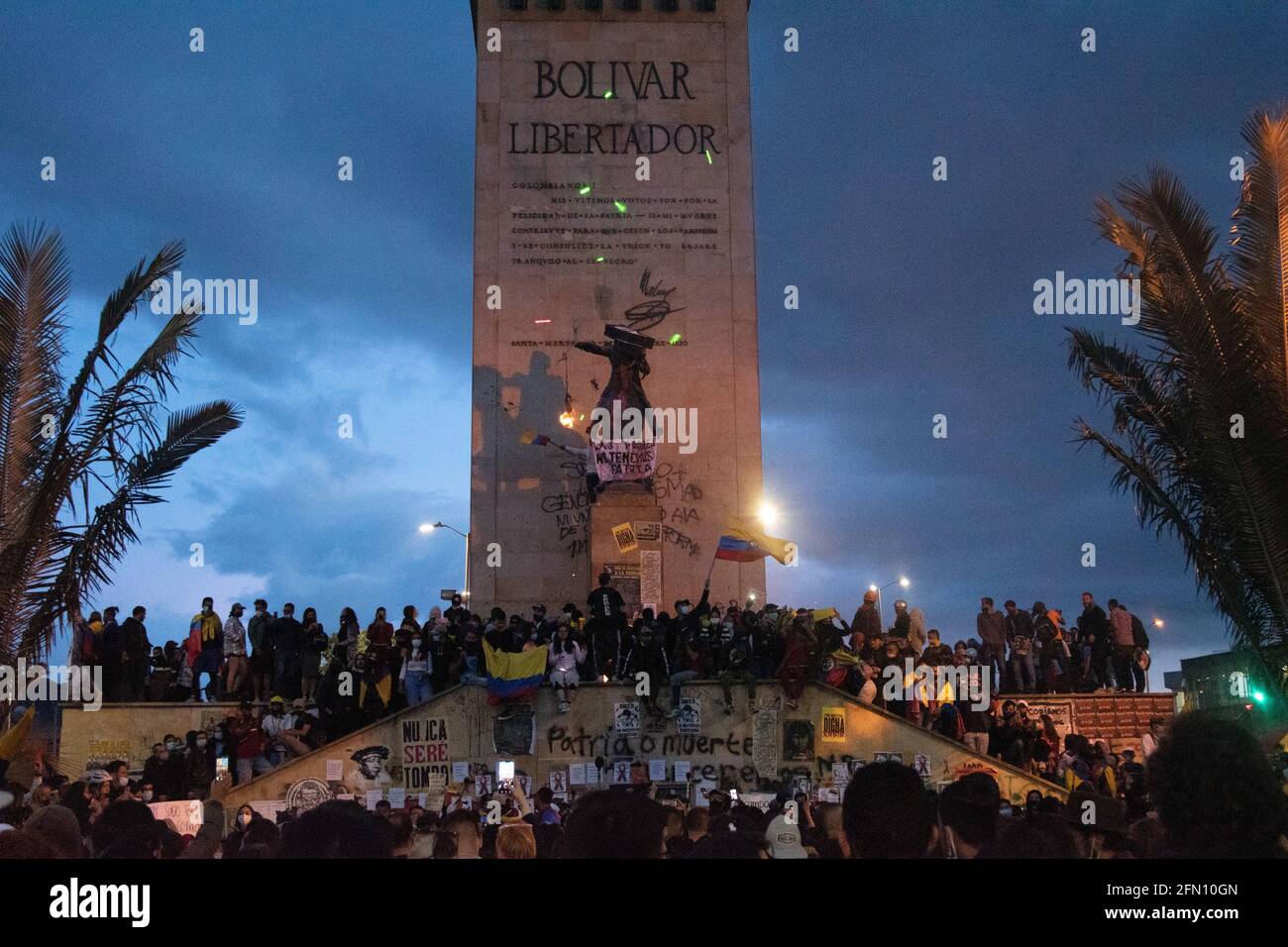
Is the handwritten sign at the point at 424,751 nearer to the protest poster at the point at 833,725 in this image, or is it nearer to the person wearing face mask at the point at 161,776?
the person wearing face mask at the point at 161,776

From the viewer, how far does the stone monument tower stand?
31.5m

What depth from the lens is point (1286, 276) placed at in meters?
13.7

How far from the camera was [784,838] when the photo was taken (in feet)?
31.7

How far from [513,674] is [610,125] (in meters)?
19.4

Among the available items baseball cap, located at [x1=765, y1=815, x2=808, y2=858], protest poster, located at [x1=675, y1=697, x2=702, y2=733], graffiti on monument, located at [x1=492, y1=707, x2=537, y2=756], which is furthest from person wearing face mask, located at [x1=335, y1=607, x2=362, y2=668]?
baseball cap, located at [x1=765, y1=815, x2=808, y2=858]

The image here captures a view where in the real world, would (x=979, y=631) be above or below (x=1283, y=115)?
below

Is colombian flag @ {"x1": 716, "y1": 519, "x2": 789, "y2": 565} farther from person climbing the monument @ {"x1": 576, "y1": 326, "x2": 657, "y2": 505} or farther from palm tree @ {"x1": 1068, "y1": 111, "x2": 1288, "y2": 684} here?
palm tree @ {"x1": 1068, "y1": 111, "x2": 1288, "y2": 684}

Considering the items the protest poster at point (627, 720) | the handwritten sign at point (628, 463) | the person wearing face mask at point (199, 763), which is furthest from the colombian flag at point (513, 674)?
the handwritten sign at point (628, 463)

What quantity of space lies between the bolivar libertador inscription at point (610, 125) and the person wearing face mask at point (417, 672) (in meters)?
17.8

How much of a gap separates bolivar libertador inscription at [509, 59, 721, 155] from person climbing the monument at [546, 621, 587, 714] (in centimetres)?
1798

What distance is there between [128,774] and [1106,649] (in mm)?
19037

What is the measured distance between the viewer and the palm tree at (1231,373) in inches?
525
